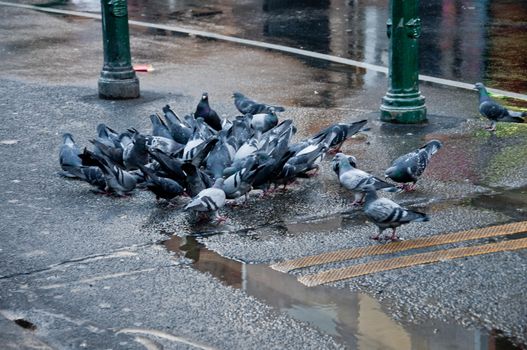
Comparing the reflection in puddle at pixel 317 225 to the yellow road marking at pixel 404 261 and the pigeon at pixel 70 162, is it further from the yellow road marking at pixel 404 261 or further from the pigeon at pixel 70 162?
the pigeon at pixel 70 162

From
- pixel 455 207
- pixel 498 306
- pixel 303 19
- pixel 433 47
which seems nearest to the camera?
pixel 498 306

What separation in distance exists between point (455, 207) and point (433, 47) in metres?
7.90

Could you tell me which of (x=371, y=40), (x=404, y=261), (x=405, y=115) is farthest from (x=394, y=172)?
(x=371, y=40)

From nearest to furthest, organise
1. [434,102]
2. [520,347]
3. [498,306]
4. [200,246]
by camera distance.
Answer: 1. [520,347]
2. [498,306]
3. [200,246]
4. [434,102]

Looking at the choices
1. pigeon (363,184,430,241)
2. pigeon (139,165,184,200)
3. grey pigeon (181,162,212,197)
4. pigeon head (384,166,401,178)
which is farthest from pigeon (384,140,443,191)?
pigeon (139,165,184,200)

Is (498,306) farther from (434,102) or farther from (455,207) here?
(434,102)

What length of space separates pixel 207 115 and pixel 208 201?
8.33ft

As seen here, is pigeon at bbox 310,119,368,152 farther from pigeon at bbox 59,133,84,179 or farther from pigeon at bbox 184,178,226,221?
pigeon at bbox 59,133,84,179

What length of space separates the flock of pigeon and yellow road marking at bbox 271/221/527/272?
0.50 feet

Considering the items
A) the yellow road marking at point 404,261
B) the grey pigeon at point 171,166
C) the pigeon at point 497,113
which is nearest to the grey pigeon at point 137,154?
the grey pigeon at point 171,166

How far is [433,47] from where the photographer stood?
49.8ft

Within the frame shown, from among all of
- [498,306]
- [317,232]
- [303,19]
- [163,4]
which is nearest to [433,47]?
[303,19]

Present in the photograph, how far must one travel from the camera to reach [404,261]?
21.6 feet

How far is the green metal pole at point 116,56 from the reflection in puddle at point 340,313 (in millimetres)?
5318
